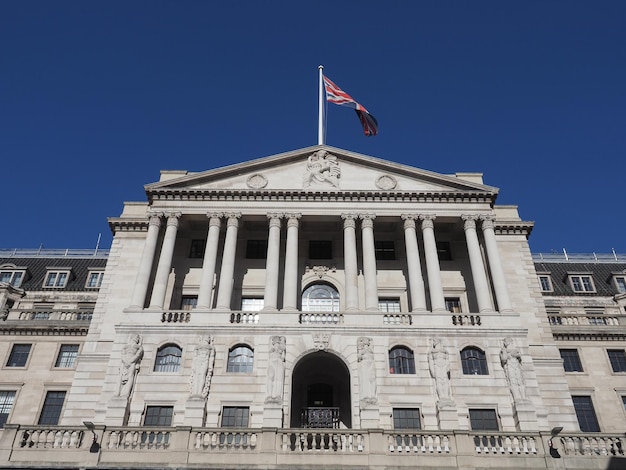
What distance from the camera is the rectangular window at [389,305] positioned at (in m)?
41.8

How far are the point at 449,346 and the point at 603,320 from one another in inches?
944

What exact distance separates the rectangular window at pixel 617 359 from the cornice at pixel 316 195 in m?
17.8

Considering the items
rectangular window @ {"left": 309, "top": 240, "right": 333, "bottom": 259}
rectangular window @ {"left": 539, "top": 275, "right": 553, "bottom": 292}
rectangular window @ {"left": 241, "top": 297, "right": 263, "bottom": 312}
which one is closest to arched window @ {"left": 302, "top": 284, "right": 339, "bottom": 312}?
rectangular window @ {"left": 309, "top": 240, "right": 333, "bottom": 259}

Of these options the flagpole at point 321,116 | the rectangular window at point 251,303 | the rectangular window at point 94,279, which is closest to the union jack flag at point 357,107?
the flagpole at point 321,116

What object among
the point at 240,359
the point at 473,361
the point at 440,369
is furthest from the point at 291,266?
the point at 473,361

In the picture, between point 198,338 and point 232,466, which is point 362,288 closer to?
point 198,338

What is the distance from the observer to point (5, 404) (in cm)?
4334

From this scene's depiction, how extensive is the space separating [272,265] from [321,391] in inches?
396

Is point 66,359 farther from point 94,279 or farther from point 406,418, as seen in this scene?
point 406,418

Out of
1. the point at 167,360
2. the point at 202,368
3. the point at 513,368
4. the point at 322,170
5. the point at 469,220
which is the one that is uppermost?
the point at 322,170

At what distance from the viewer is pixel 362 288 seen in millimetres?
41438

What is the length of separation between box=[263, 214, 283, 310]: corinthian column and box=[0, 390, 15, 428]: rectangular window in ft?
77.3

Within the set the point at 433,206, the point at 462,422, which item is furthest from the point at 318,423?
the point at 433,206

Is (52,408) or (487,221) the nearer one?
(487,221)
